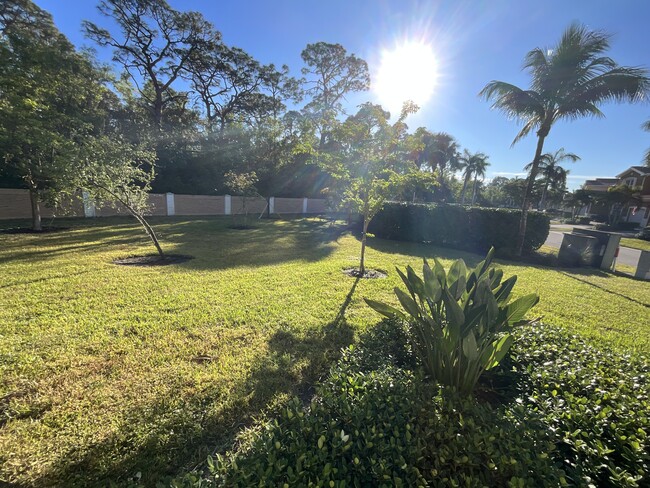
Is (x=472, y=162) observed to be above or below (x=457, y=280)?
above

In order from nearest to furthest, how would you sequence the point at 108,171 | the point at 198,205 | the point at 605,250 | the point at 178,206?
the point at 108,171
the point at 605,250
the point at 178,206
the point at 198,205

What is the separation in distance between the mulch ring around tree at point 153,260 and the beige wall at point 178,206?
153 cm

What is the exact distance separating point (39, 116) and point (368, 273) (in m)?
10.8

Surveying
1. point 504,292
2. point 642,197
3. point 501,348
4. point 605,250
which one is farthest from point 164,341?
point 642,197

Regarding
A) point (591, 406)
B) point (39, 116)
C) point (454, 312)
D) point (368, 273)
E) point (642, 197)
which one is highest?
point (642, 197)

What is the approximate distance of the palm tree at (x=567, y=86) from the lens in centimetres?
739

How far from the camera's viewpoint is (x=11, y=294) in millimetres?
3936

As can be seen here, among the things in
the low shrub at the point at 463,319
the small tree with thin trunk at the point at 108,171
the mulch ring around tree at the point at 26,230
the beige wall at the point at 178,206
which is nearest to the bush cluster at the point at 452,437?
the low shrub at the point at 463,319

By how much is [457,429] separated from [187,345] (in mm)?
2696

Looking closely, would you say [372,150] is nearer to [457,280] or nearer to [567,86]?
[457,280]

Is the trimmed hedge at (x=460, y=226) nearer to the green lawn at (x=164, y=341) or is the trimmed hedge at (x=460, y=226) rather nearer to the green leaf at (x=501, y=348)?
the green lawn at (x=164, y=341)

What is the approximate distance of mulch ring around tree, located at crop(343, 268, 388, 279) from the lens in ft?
19.6

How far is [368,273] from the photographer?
245 inches

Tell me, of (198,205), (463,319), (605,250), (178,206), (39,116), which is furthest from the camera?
(198,205)
